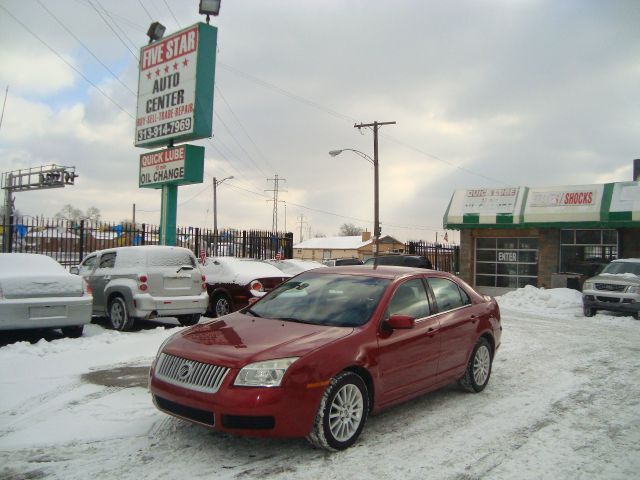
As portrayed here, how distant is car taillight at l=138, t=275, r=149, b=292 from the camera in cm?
1000

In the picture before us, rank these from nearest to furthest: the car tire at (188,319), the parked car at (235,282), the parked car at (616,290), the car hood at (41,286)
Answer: the car hood at (41,286) < the car tire at (188,319) < the parked car at (235,282) < the parked car at (616,290)

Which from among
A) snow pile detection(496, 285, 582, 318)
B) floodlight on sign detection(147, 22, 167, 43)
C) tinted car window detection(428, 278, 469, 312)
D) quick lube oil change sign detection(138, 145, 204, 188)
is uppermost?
floodlight on sign detection(147, 22, 167, 43)

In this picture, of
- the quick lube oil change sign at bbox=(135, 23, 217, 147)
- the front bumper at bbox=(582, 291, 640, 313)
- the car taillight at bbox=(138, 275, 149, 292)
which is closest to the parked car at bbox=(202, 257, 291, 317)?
the car taillight at bbox=(138, 275, 149, 292)

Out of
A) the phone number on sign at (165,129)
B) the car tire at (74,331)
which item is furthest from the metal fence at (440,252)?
the car tire at (74,331)

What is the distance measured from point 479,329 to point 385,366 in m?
2.01

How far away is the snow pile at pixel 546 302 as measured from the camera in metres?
16.9

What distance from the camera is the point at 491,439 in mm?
4680

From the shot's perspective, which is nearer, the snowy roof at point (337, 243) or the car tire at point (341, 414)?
the car tire at point (341, 414)

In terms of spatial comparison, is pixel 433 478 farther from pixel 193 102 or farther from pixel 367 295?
pixel 193 102

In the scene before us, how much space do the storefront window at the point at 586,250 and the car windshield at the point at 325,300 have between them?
19780mm

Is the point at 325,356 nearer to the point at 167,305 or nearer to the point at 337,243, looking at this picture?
the point at 167,305

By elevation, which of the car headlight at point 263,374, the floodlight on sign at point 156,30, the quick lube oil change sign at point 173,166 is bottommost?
the car headlight at point 263,374

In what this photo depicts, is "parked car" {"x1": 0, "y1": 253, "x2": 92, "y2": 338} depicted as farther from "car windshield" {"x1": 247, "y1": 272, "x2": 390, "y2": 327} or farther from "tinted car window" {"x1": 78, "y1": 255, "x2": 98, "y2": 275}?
"car windshield" {"x1": 247, "y1": 272, "x2": 390, "y2": 327}

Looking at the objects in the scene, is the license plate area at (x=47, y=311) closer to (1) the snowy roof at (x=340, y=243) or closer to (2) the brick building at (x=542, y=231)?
(2) the brick building at (x=542, y=231)
